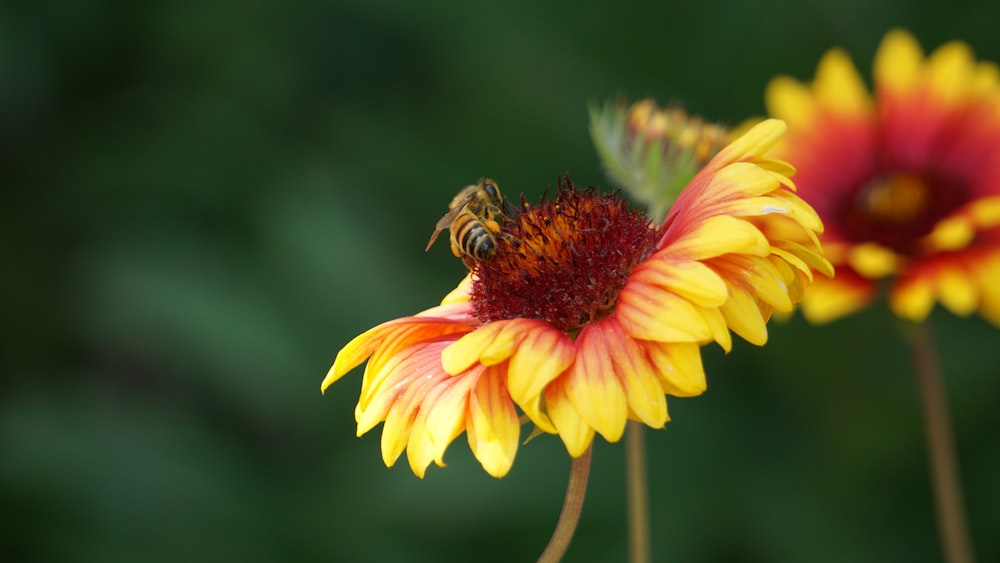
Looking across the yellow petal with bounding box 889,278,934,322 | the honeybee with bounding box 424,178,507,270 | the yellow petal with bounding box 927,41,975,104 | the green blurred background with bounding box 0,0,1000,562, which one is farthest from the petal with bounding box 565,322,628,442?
the green blurred background with bounding box 0,0,1000,562

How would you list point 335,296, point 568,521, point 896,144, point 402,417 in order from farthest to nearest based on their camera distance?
point 335,296 < point 896,144 < point 402,417 < point 568,521

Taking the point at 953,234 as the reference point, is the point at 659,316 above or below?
below

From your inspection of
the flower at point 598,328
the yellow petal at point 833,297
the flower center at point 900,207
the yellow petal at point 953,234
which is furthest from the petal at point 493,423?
the flower center at point 900,207

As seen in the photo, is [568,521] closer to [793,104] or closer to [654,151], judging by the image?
[654,151]

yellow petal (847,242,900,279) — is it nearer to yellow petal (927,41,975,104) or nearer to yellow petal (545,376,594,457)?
yellow petal (927,41,975,104)

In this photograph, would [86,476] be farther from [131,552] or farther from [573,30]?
[573,30]

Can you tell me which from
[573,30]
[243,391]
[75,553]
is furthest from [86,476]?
[573,30]

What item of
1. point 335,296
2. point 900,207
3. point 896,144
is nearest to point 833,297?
point 900,207

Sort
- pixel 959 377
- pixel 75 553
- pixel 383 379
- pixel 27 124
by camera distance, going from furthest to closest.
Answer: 1. pixel 27 124
2. pixel 75 553
3. pixel 959 377
4. pixel 383 379

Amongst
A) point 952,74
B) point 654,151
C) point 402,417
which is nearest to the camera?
point 402,417
